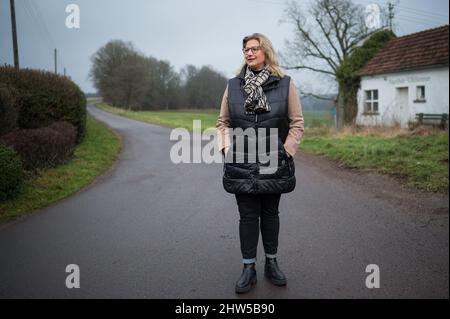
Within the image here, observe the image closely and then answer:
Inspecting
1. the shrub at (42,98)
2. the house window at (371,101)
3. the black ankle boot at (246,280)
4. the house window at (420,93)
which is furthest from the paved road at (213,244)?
the house window at (371,101)

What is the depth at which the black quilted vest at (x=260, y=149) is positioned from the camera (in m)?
3.45

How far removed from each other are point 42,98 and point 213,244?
9789 millimetres

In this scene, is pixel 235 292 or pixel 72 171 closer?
pixel 235 292

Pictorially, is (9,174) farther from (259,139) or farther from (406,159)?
(406,159)

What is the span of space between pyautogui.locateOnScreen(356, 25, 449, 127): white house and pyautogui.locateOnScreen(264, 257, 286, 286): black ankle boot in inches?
620

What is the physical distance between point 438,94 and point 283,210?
15296mm

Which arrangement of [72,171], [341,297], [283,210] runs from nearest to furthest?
[341,297]
[283,210]
[72,171]

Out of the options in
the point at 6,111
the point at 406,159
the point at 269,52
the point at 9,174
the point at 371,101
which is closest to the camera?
the point at 269,52

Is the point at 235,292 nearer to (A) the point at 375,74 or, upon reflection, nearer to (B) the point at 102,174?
(B) the point at 102,174

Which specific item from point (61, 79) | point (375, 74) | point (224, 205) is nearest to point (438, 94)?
point (375, 74)

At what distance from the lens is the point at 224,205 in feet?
21.4

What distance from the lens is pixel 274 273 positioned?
3.59 metres

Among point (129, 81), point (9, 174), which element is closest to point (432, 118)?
point (9, 174)
